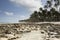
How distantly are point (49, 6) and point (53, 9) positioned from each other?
2.40 meters

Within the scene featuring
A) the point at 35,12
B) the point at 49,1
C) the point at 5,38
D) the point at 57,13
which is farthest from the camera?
the point at 35,12

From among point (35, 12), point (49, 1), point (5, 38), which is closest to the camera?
point (5, 38)

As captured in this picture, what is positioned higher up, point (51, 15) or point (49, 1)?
point (49, 1)

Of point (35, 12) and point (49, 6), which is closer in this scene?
point (49, 6)

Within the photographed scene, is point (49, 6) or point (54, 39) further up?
point (49, 6)

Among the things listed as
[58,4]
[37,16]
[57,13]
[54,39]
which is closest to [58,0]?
[58,4]

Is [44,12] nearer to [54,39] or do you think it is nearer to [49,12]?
[49,12]

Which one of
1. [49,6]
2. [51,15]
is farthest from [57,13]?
[49,6]

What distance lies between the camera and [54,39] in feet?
14.3

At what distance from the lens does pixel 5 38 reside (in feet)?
13.8

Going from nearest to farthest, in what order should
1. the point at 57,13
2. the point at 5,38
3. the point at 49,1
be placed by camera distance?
the point at 5,38
the point at 57,13
the point at 49,1

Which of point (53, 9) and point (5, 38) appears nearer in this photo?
point (5, 38)

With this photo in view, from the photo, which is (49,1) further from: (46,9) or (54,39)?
(54,39)

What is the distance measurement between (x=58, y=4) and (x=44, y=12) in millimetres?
4552
